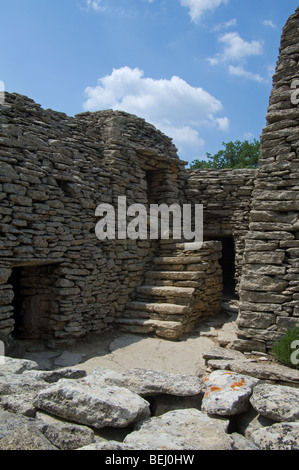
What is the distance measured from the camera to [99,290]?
7430mm

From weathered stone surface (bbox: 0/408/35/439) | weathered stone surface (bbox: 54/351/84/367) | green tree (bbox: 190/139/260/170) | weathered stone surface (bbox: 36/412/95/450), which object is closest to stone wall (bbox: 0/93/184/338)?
weathered stone surface (bbox: 54/351/84/367)

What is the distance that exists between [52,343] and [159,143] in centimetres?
595

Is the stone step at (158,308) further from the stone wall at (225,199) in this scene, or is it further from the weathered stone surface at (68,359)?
the stone wall at (225,199)

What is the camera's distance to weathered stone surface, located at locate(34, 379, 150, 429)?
255 centimetres

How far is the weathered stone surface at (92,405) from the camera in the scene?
2553 millimetres

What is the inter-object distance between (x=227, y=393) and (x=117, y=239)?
5333 mm

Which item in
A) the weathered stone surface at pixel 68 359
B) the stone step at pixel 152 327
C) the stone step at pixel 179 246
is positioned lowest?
the weathered stone surface at pixel 68 359

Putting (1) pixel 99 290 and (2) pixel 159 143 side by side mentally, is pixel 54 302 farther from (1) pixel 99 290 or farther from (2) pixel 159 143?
(2) pixel 159 143

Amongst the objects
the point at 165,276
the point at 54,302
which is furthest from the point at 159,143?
the point at 54,302

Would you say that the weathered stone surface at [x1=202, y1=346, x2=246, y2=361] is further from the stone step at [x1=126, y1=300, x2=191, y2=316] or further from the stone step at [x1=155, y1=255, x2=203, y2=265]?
the stone step at [x1=155, y1=255, x2=203, y2=265]

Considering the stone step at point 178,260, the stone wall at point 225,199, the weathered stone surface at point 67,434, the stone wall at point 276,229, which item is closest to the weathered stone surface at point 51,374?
the weathered stone surface at point 67,434

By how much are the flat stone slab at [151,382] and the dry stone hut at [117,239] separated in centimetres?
192

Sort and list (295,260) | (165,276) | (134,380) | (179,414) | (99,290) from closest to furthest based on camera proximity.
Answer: (179,414) < (134,380) < (295,260) < (99,290) < (165,276)

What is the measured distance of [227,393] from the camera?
2951mm
